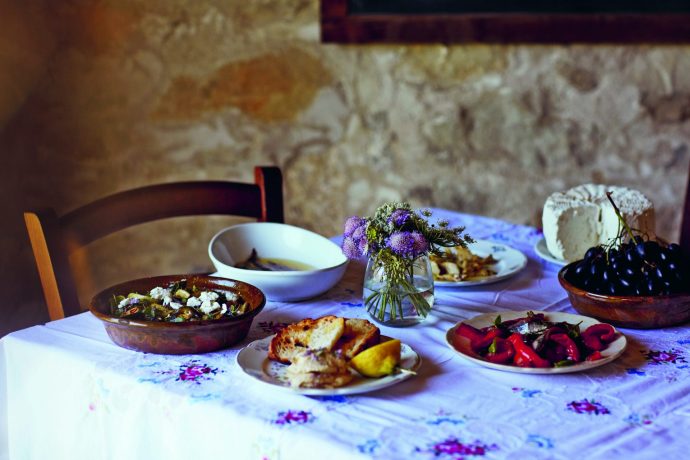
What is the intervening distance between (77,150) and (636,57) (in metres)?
1.90

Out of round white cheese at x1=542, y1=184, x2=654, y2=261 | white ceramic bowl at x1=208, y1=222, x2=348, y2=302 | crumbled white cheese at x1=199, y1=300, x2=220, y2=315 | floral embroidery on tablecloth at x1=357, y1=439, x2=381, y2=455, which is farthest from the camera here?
round white cheese at x1=542, y1=184, x2=654, y2=261

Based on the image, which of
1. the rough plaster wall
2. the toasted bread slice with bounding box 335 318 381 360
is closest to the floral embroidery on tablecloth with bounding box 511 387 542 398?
the toasted bread slice with bounding box 335 318 381 360

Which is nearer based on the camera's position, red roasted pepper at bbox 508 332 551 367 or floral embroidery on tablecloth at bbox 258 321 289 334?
red roasted pepper at bbox 508 332 551 367

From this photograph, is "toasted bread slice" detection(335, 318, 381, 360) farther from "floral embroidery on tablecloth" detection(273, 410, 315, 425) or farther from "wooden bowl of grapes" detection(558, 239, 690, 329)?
"wooden bowl of grapes" detection(558, 239, 690, 329)

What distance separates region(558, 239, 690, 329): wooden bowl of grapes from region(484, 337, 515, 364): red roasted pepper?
21 centimetres

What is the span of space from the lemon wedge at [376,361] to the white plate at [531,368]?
125mm

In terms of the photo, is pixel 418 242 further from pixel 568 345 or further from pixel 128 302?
pixel 128 302

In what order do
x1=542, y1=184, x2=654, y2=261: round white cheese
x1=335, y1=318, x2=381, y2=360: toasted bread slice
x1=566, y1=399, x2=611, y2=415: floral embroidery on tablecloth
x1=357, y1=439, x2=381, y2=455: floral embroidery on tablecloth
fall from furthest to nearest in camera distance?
x1=542, y1=184, x2=654, y2=261: round white cheese
x1=335, y1=318, x2=381, y2=360: toasted bread slice
x1=566, y1=399, x2=611, y2=415: floral embroidery on tablecloth
x1=357, y1=439, x2=381, y2=455: floral embroidery on tablecloth

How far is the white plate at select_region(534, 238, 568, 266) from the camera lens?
5.19 feet

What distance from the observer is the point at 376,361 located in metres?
1.04

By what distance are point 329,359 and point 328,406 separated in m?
0.06

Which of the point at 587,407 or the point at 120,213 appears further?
the point at 120,213

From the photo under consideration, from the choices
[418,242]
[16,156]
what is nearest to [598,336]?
[418,242]

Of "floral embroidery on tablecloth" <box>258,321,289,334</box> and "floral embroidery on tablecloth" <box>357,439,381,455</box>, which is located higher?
"floral embroidery on tablecloth" <box>258,321,289,334</box>
